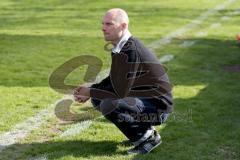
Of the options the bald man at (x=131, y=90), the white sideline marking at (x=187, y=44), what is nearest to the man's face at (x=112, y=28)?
the bald man at (x=131, y=90)

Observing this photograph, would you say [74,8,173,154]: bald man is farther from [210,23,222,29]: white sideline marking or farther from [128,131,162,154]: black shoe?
[210,23,222,29]: white sideline marking

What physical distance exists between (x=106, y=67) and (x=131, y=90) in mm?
5392

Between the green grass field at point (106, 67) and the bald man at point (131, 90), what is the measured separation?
1.18 ft

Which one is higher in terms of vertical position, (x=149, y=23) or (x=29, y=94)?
(x=29, y=94)

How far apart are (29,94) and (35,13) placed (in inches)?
553

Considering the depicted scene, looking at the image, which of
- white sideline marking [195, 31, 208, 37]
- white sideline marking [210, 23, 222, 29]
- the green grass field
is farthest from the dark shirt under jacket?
white sideline marking [210, 23, 222, 29]

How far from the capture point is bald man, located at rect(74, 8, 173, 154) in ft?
20.7

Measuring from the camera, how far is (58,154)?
6477 millimetres

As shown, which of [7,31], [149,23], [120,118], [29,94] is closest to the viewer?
[120,118]

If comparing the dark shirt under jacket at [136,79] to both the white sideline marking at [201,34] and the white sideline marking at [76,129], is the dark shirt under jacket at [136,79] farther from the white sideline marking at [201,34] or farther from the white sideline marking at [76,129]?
the white sideline marking at [201,34]

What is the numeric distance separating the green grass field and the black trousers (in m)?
0.32

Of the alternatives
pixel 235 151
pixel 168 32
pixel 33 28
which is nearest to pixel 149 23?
pixel 168 32

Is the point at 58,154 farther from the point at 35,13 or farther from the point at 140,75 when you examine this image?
the point at 35,13

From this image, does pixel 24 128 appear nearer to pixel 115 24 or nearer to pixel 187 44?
pixel 115 24
